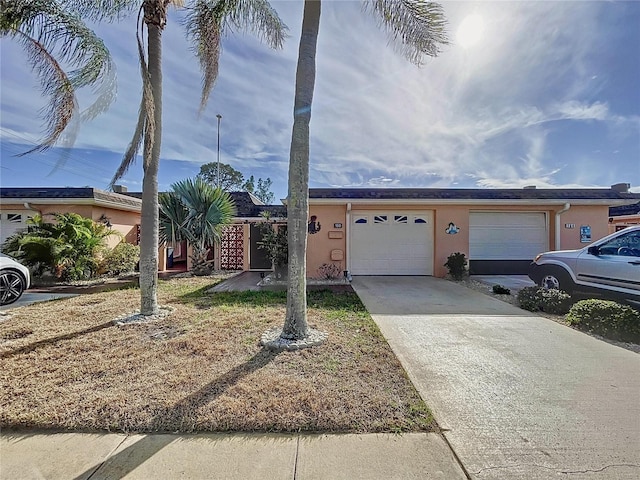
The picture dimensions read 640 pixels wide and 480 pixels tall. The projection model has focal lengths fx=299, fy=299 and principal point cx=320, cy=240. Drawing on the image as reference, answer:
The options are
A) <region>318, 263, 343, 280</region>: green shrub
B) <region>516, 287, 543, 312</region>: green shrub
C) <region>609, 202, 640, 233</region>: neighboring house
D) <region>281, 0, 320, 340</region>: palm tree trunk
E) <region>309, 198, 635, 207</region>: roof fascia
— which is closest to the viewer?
<region>281, 0, 320, 340</region>: palm tree trunk

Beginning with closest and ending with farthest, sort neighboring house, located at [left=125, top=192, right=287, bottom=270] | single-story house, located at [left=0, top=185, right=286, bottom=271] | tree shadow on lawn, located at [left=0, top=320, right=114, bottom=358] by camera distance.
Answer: tree shadow on lawn, located at [left=0, top=320, right=114, bottom=358] → single-story house, located at [left=0, top=185, right=286, bottom=271] → neighboring house, located at [left=125, top=192, right=287, bottom=270]

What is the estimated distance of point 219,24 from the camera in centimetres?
598

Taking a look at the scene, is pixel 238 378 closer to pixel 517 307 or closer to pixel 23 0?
pixel 517 307

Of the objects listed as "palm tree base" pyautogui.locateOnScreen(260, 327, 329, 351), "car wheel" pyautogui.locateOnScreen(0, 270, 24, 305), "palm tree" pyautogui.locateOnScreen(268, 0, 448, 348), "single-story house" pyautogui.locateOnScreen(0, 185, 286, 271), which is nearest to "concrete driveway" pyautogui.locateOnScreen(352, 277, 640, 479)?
"palm tree base" pyautogui.locateOnScreen(260, 327, 329, 351)

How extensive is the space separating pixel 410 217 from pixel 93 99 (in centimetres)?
973

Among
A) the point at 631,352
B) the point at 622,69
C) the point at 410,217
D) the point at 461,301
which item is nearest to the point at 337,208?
the point at 410,217

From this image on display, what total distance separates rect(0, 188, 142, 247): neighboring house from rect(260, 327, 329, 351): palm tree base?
398 inches

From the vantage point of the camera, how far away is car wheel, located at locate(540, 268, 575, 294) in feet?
22.5

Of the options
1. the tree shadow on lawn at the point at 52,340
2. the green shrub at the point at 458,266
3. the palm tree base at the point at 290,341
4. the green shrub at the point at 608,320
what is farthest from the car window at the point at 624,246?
the tree shadow on lawn at the point at 52,340

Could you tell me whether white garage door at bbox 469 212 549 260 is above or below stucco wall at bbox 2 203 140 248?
below

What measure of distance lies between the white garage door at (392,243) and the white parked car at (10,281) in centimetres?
921

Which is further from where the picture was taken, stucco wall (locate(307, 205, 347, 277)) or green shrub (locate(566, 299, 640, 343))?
stucco wall (locate(307, 205, 347, 277))

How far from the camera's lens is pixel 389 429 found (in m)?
2.54

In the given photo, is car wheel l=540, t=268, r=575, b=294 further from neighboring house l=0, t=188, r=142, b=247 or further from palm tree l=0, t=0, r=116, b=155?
neighboring house l=0, t=188, r=142, b=247
